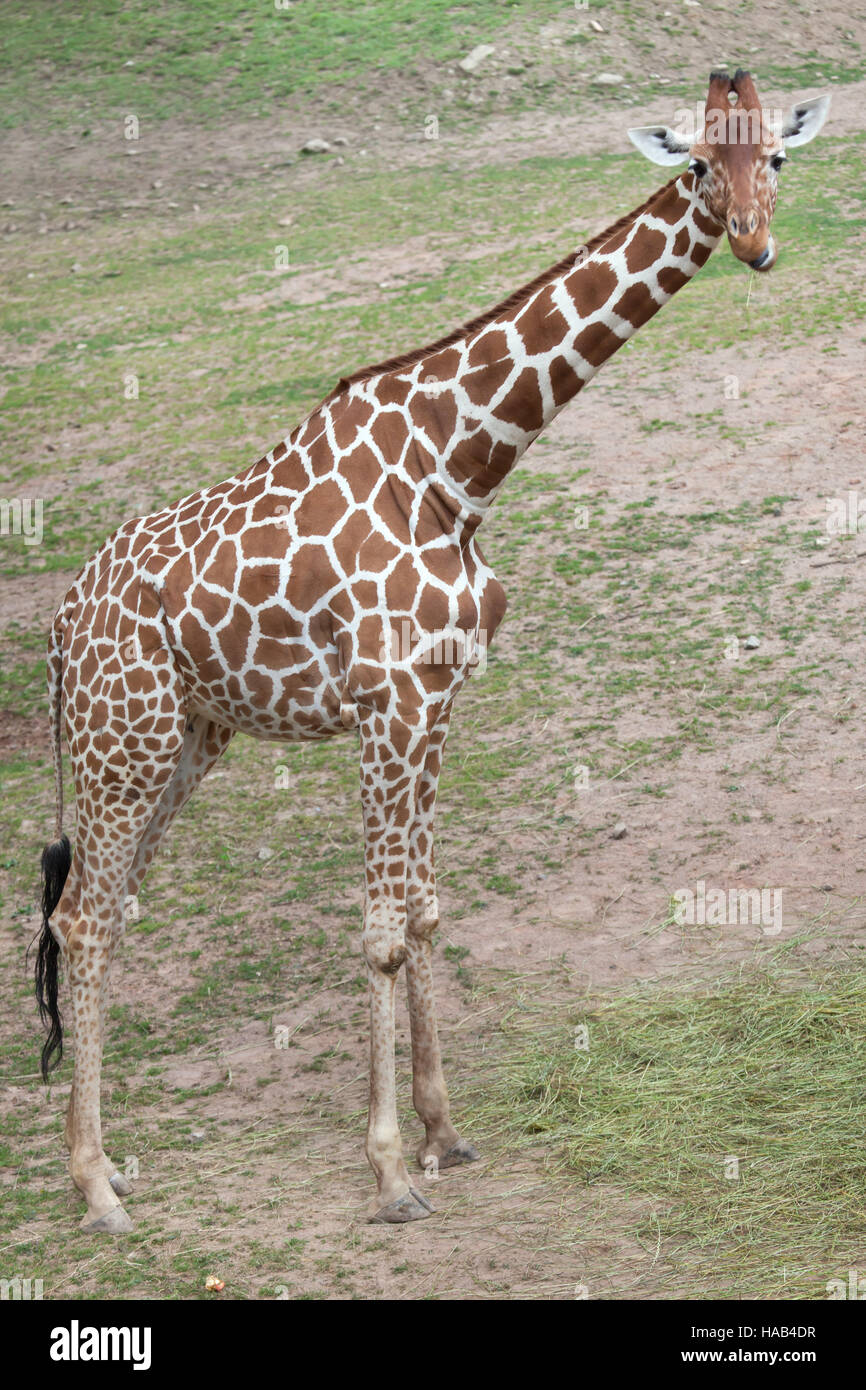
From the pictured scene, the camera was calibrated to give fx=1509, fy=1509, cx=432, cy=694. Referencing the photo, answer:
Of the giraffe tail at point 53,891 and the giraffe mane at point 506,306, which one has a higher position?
the giraffe mane at point 506,306

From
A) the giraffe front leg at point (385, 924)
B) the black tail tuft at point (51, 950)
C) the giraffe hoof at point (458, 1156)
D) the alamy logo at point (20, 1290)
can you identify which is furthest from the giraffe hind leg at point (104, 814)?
the giraffe hoof at point (458, 1156)

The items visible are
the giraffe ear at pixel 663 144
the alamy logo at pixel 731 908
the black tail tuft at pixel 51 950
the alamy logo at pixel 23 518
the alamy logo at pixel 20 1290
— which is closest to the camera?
the giraffe ear at pixel 663 144

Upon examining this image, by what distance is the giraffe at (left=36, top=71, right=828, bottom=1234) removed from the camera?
18.5ft

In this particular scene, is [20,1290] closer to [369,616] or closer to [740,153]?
[369,616]

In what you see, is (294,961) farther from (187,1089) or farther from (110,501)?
(110,501)

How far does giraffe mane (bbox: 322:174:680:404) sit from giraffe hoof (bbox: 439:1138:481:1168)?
3112 millimetres

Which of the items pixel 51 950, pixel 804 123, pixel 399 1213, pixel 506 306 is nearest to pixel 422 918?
pixel 399 1213

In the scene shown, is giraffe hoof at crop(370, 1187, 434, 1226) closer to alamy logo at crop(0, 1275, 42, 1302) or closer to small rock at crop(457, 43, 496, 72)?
alamy logo at crop(0, 1275, 42, 1302)

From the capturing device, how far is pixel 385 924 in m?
5.79

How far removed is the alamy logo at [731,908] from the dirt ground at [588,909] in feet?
0.24

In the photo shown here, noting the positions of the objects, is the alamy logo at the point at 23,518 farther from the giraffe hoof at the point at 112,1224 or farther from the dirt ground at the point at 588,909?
the giraffe hoof at the point at 112,1224

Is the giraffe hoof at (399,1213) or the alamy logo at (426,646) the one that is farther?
the giraffe hoof at (399,1213)

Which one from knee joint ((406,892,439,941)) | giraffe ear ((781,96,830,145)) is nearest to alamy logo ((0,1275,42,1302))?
knee joint ((406,892,439,941))

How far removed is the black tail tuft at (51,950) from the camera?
6.41 metres
